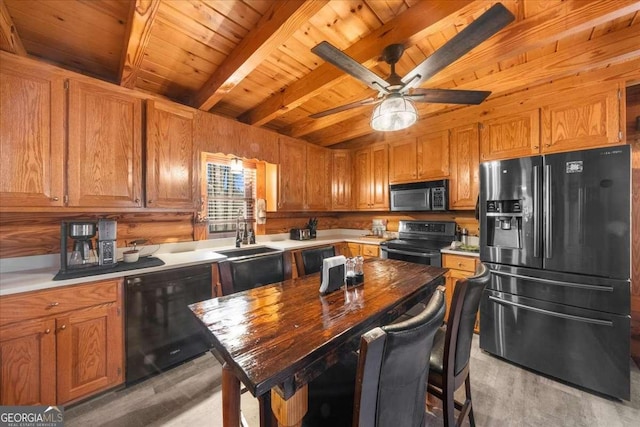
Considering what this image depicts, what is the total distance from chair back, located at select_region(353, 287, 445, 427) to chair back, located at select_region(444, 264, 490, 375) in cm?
37

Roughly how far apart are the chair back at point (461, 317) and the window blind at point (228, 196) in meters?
2.73

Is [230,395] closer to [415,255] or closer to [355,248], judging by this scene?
[415,255]

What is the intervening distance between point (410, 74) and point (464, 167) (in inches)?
75.1

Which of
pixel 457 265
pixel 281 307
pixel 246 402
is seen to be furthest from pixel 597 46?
pixel 246 402

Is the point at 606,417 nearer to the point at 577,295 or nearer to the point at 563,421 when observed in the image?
the point at 563,421

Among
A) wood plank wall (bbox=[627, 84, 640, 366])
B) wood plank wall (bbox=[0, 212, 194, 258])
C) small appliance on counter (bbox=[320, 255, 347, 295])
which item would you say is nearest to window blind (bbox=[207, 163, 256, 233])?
wood plank wall (bbox=[0, 212, 194, 258])

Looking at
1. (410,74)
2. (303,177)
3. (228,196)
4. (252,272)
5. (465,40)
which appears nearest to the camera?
(465,40)

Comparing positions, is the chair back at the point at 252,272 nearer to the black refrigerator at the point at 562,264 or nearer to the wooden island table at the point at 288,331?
the wooden island table at the point at 288,331

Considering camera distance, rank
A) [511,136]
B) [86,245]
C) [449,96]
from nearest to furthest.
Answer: [449,96]
[86,245]
[511,136]

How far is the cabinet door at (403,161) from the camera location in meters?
3.33

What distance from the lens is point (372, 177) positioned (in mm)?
3799

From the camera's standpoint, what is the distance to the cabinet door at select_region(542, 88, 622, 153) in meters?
2.02

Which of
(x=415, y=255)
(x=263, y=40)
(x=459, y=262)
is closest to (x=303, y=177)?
(x=415, y=255)

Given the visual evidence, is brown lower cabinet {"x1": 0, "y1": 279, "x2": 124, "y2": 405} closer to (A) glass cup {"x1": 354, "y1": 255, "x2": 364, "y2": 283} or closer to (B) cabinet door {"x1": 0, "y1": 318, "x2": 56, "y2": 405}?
(B) cabinet door {"x1": 0, "y1": 318, "x2": 56, "y2": 405}
